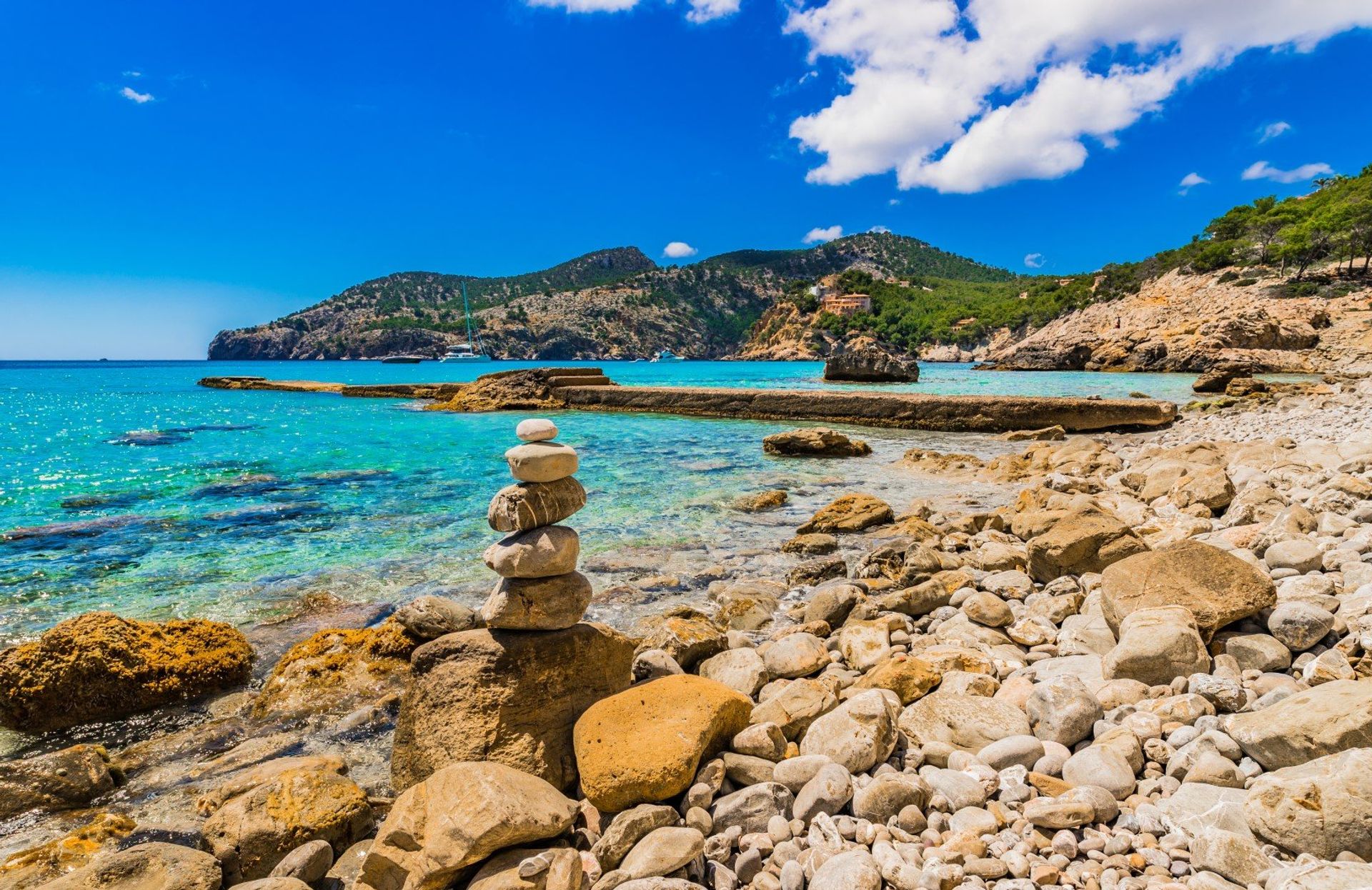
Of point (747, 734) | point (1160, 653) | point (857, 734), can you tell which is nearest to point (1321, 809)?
point (1160, 653)

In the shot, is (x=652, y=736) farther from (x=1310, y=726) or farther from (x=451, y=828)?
(x=1310, y=726)

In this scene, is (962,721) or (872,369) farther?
(872,369)

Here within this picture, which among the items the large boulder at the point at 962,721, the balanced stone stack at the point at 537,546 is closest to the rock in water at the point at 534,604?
the balanced stone stack at the point at 537,546

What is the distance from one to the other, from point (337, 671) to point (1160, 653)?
5.73 m

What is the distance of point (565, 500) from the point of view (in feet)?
14.5

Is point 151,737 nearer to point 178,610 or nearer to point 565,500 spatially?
point 178,610

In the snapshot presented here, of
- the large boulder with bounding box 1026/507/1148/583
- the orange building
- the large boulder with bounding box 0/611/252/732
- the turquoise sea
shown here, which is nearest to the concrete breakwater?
the turquoise sea

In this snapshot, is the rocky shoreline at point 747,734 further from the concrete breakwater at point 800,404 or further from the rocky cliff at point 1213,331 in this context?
the rocky cliff at point 1213,331

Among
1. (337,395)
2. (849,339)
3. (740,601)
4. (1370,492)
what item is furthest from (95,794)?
(849,339)

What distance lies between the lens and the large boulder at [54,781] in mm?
3613

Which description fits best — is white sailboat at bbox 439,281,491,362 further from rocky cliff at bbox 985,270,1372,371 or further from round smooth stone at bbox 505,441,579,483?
round smooth stone at bbox 505,441,579,483

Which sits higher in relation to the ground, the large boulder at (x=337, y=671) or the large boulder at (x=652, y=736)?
the large boulder at (x=652, y=736)

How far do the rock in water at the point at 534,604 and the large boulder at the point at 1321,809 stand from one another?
3282 mm

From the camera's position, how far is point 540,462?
166 inches
